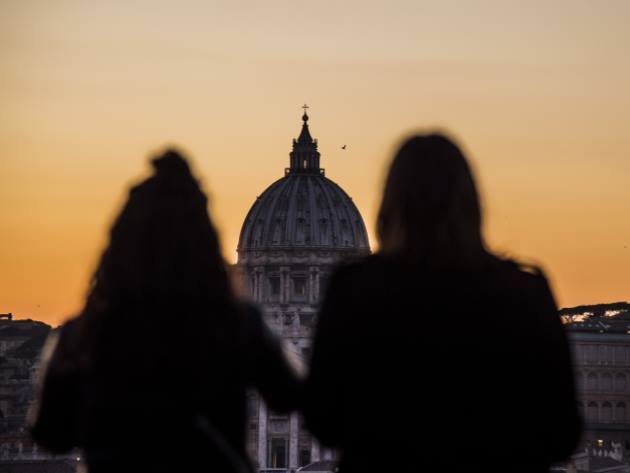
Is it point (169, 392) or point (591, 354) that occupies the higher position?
point (591, 354)

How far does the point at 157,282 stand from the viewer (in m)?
10.5

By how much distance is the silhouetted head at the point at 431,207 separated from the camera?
10633 mm

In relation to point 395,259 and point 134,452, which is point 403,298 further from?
Result: point 134,452

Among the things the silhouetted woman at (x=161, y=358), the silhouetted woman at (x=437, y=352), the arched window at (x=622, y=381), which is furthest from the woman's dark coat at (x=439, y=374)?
the arched window at (x=622, y=381)

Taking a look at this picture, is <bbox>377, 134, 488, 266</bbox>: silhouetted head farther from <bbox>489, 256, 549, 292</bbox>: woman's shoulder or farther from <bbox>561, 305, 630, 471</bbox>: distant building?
<bbox>561, 305, 630, 471</bbox>: distant building

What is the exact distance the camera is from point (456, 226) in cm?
1066

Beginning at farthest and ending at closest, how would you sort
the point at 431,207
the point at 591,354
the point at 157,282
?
the point at 591,354, the point at 431,207, the point at 157,282

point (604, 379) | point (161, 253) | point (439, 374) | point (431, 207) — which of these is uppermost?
point (604, 379)

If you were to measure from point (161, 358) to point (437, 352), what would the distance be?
1.16m

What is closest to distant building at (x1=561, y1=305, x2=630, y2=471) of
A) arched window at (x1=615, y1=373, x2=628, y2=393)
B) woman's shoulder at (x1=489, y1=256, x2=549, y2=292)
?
arched window at (x1=615, y1=373, x2=628, y2=393)

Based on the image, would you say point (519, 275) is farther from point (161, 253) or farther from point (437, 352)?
point (161, 253)

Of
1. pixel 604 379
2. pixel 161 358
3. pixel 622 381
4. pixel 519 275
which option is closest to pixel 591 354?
pixel 604 379

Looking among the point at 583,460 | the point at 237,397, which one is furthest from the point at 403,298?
the point at 583,460

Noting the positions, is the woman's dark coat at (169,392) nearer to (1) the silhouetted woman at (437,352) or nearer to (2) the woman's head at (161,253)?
(2) the woman's head at (161,253)
